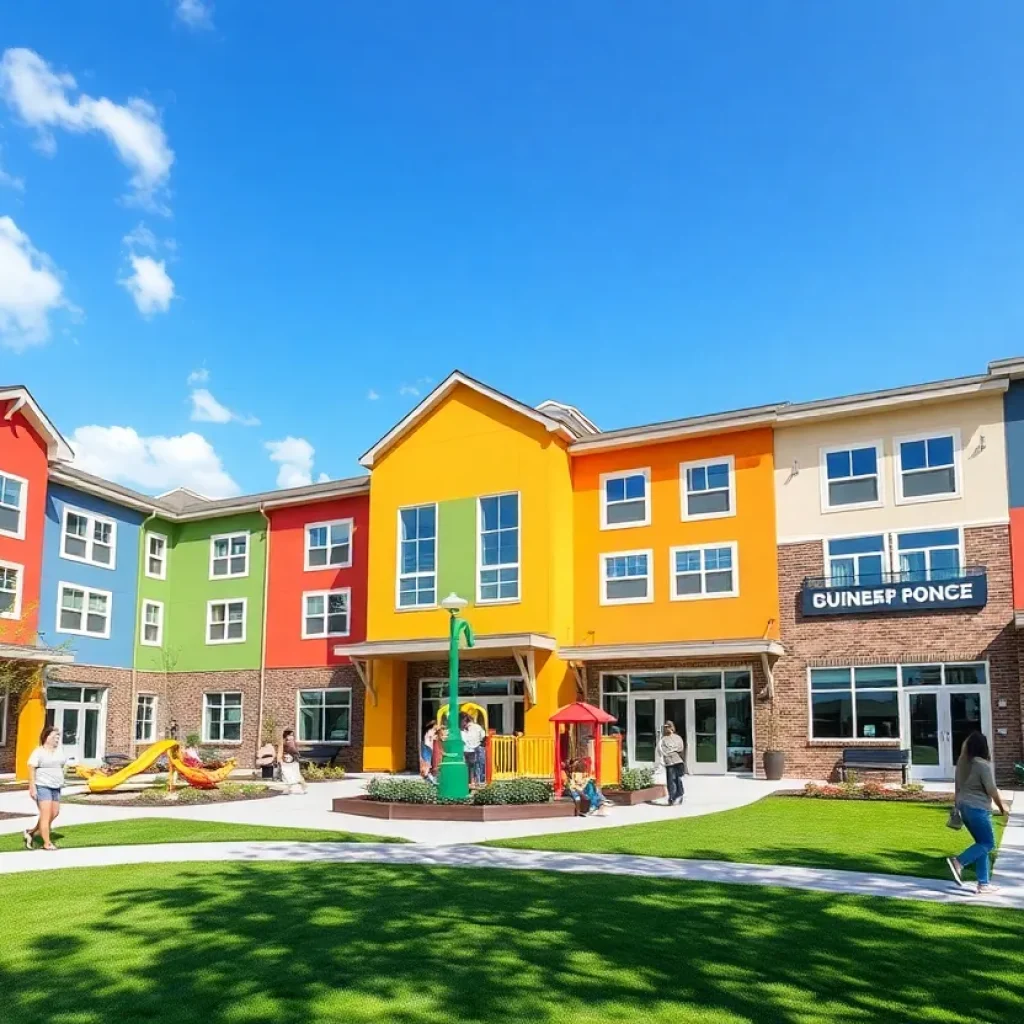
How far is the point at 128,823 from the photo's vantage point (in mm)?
16688

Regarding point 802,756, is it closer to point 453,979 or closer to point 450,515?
point 450,515

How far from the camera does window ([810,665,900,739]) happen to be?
24.5 metres

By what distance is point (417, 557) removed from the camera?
97.8 ft

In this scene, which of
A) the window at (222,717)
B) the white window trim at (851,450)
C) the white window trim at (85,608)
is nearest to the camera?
the white window trim at (851,450)

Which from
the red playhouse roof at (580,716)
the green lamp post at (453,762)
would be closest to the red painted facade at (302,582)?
the red playhouse roof at (580,716)

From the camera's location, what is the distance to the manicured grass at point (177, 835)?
46.8ft

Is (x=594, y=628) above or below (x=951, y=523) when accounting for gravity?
below

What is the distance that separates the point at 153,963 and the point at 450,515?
22457 millimetres

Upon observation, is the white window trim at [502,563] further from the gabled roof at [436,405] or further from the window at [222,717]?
the window at [222,717]

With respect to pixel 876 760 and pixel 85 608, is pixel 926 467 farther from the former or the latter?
pixel 85 608

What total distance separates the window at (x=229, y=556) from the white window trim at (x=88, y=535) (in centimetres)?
337

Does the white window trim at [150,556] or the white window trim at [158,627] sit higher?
the white window trim at [150,556]

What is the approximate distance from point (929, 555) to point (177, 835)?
1817cm

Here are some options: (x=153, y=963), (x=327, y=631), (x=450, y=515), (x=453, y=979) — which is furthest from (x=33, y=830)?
(x=327, y=631)
